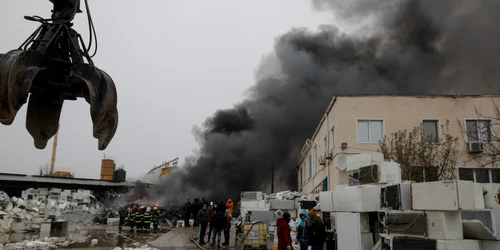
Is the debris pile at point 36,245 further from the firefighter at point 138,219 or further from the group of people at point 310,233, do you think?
the group of people at point 310,233

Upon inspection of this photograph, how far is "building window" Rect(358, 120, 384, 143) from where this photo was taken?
15.8 meters

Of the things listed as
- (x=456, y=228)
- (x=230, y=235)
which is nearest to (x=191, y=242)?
(x=230, y=235)

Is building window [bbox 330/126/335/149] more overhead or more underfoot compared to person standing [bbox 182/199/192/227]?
more overhead

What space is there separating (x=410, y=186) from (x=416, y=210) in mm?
481

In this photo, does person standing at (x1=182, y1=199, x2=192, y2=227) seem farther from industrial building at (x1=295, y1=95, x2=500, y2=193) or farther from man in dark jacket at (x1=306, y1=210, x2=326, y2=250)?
man in dark jacket at (x1=306, y1=210, x2=326, y2=250)

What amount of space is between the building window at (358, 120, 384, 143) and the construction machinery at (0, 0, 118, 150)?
13.3 meters

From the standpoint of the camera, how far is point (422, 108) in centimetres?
1606

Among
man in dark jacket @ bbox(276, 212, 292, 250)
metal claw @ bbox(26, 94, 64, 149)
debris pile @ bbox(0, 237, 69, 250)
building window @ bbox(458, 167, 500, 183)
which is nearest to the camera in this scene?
metal claw @ bbox(26, 94, 64, 149)

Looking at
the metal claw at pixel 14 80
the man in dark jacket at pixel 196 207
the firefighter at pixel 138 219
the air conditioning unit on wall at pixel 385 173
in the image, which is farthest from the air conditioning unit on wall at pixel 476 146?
the metal claw at pixel 14 80

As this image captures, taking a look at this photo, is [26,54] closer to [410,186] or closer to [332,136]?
[410,186]

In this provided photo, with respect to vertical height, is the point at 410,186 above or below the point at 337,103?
below

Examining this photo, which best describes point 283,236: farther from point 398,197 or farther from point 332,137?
point 332,137

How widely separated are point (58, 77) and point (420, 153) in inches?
480

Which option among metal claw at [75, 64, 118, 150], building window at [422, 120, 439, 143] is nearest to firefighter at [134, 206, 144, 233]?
building window at [422, 120, 439, 143]
